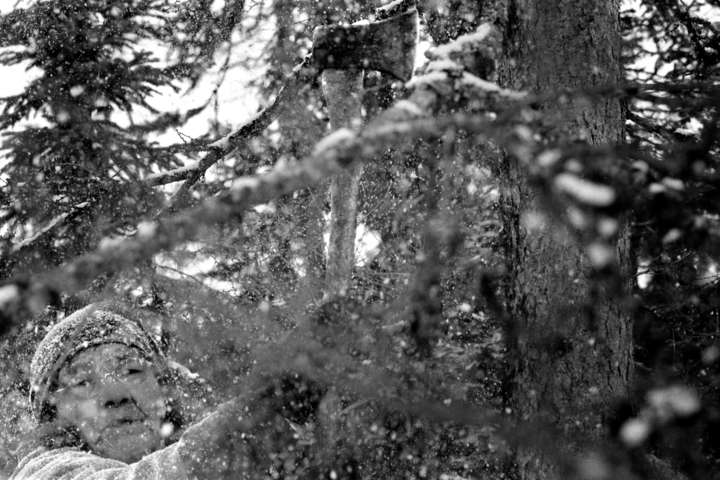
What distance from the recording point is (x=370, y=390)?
1.92 m

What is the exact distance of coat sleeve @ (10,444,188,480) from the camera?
299cm

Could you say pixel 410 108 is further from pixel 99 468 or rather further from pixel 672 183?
pixel 99 468

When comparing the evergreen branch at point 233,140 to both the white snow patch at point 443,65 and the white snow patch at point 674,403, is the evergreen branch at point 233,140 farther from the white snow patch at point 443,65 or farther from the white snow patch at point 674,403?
the white snow patch at point 674,403

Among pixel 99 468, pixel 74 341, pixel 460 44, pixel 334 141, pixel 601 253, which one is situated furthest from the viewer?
pixel 74 341

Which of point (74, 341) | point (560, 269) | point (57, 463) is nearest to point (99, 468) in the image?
point (57, 463)

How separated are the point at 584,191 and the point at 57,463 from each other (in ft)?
10.4

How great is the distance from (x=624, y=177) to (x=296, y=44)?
7.30 metres

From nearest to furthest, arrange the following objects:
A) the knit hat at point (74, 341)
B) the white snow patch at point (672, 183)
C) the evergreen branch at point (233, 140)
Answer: the white snow patch at point (672, 183) → the knit hat at point (74, 341) → the evergreen branch at point (233, 140)

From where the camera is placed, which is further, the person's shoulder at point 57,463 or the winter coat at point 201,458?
the person's shoulder at point 57,463

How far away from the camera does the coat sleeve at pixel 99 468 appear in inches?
118

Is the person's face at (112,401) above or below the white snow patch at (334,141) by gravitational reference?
below

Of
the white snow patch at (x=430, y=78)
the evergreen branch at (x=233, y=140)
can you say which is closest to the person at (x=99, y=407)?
the evergreen branch at (x=233, y=140)

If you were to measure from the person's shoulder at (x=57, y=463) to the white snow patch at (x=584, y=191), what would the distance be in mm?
2959

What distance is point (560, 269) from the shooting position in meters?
2.85
